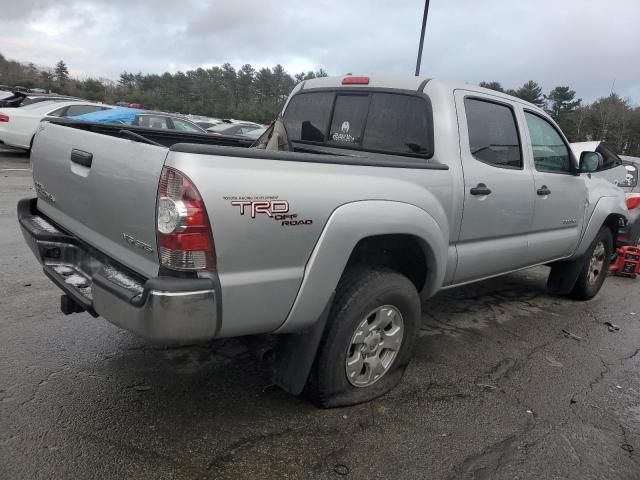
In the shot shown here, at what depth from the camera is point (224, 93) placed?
168ft

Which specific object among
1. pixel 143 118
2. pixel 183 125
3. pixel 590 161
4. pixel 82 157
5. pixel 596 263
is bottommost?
pixel 596 263

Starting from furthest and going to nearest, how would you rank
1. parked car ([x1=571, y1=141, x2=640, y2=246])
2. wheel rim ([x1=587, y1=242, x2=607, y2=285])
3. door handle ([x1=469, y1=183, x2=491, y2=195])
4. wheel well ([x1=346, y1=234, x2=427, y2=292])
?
parked car ([x1=571, y1=141, x2=640, y2=246]) → wheel rim ([x1=587, y1=242, x2=607, y2=285]) → door handle ([x1=469, y1=183, x2=491, y2=195]) → wheel well ([x1=346, y1=234, x2=427, y2=292])

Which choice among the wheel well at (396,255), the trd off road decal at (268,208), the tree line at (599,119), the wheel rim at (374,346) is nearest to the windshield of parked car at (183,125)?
the wheel well at (396,255)

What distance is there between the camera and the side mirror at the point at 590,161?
4430 mm

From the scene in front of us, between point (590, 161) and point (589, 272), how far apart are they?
1.46 metres

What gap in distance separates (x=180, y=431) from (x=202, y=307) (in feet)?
2.94

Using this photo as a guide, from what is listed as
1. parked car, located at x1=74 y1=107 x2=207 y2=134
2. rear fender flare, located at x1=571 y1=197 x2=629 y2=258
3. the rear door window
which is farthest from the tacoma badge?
parked car, located at x1=74 y1=107 x2=207 y2=134

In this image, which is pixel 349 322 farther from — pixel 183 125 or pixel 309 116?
pixel 183 125

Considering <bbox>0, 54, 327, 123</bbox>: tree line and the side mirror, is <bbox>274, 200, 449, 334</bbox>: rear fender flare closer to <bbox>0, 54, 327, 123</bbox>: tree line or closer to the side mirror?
the side mirror

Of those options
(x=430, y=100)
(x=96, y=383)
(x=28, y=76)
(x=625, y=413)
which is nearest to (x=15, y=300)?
(x=96, y=383)

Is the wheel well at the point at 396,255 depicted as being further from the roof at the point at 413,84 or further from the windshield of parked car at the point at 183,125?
the windshield of parked car at the point at 183,125

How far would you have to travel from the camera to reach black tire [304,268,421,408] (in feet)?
8.65

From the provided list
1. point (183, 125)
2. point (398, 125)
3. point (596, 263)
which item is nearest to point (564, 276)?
point (596, 263)

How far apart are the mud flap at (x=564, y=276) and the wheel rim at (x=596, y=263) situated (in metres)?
0.22
